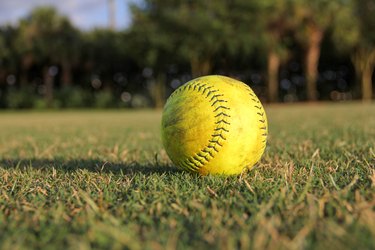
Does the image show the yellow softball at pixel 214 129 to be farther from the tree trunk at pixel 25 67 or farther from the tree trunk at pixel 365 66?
the tree trunk at pixel 365 66

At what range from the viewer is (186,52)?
85.4 feet

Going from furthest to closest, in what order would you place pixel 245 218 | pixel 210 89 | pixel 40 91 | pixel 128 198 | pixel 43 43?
pixel 40 91 → pixel 43 43 → pixel 210 89 → pixel 128 198 → pixel 245 218

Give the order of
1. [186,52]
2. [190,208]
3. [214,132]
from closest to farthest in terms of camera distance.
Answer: [190,208] → [214,132] → [186,52]

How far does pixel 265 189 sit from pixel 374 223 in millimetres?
791

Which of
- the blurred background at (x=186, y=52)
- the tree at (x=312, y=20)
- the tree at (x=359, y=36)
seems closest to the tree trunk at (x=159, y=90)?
the blurred background at (x=186, y=52)

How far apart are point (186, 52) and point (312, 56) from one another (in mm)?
9969

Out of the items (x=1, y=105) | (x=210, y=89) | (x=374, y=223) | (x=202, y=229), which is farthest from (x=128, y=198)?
(x=1, y=105)

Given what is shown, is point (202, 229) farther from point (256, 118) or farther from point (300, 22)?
point (300, 22)

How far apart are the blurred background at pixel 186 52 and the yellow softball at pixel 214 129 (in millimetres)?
23420

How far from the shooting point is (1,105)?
3119cm

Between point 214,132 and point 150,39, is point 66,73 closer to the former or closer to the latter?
point 150,39

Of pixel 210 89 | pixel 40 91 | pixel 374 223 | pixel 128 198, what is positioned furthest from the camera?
pixel 40 91

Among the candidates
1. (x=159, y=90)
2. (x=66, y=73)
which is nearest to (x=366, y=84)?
(x=159, y=90)

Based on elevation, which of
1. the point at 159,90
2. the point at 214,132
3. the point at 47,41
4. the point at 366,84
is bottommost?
the point at 366,84
